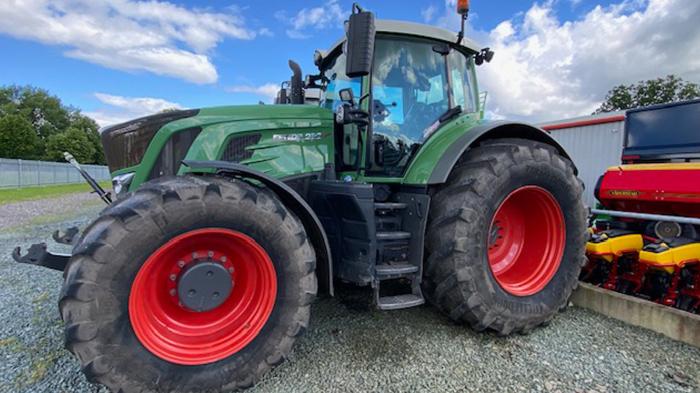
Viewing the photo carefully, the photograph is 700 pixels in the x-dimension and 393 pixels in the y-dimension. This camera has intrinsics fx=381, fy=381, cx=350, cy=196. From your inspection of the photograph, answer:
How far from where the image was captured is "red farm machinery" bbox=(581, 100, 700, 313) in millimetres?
3229

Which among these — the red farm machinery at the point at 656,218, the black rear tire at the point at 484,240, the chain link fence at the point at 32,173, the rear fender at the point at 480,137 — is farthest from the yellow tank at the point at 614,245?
the chain link fence at the point at 32,173

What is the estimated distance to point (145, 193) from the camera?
208 centimetres

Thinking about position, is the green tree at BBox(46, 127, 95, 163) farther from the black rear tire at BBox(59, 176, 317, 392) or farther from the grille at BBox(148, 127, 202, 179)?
the black rear tire at BBox(59, 176, 317, 392)

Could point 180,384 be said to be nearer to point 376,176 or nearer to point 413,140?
point 376,176

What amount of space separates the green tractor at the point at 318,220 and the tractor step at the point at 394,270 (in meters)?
0.01

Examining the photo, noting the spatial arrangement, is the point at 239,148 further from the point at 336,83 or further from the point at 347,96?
the point at 336,83

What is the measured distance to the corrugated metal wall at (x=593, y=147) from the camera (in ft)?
31.7

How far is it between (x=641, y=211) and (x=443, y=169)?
102 inches

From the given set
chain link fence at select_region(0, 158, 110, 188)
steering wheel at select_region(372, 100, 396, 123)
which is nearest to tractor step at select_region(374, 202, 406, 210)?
steering wheel at select_region(372, 100, 396, 123)

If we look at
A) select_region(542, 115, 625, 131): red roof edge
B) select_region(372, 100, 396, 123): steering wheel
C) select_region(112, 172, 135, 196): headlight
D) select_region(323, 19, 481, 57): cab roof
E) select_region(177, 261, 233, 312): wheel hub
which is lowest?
select_region(177, 261, 233, 312): wheel hub

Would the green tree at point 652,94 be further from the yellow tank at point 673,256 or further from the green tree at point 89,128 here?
the green tree at point 89,128

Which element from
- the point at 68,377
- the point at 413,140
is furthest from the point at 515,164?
the point at 68,377

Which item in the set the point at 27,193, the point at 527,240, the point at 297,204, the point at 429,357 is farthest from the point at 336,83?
the point at 27,193

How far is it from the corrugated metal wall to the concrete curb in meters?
7.72
